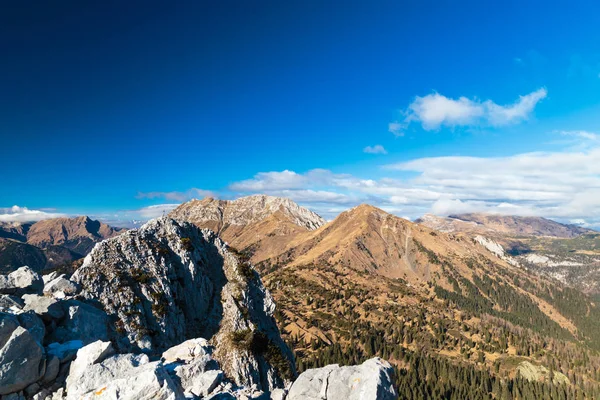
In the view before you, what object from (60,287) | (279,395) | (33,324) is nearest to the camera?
(33,324)

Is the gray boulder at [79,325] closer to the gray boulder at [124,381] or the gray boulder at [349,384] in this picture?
the gray boulder at [124,381]

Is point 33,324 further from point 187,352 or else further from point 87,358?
point 187,352

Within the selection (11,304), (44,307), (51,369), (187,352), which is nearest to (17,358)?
(51,369)

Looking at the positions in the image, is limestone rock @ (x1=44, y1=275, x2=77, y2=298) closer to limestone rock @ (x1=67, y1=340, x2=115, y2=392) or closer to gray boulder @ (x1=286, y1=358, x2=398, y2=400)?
limestone rock @ (x1=67, y1=340, x2=115, y2=392)

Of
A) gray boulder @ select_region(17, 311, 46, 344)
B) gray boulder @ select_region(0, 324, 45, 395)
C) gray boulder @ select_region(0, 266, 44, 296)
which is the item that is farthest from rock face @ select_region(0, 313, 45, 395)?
gray boulder @ select_region(0, 266, 44, 296)

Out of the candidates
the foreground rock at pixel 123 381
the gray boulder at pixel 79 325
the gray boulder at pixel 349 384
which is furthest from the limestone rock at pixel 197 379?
the gray boulder at pixel 79 325

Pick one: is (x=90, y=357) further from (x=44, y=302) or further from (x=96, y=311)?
(x=96, y=311)

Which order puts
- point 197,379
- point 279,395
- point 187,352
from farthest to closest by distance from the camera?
point 187,352, point 279,395, point 197,379
